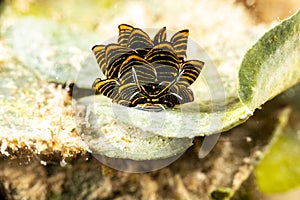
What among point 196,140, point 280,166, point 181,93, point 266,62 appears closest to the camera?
point 266,62

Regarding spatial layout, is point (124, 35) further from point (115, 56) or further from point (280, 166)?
point (280, 166)

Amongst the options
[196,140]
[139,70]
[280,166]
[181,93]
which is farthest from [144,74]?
[280,166]

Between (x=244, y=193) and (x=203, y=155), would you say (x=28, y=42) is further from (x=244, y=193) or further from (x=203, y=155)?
(x=244, y=193)

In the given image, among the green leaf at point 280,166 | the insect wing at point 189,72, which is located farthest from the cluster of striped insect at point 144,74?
the green leaf at point 280,166

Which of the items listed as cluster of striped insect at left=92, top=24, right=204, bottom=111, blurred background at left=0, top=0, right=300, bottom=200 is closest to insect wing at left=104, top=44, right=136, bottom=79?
cluster of striped insect at left=92, top=24, right=204, bottom=111

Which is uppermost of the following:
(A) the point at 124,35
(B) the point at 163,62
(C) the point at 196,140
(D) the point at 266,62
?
(A) the point at 124,35

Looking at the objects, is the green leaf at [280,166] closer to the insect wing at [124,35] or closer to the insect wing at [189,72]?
the insect wing at [189,72]

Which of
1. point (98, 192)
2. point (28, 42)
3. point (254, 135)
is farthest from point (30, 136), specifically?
point (254, 135)
